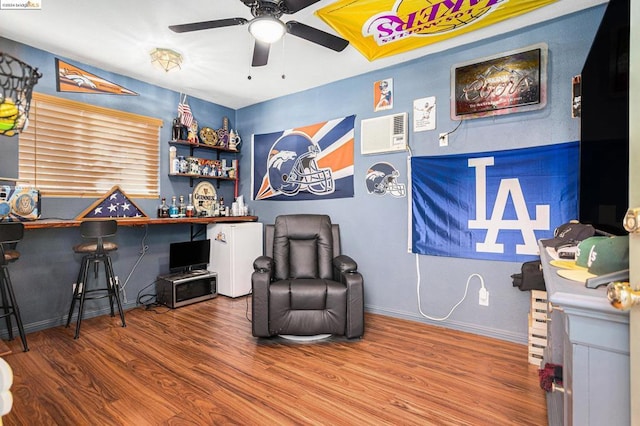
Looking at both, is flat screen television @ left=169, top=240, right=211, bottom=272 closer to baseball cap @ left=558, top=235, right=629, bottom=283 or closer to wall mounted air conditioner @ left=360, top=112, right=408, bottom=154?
wall mounted air conditioner @ left=360, top=112, right=408, bottom=154

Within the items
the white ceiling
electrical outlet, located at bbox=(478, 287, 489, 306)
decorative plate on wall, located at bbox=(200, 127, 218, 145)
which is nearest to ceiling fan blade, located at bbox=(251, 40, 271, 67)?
the white ceiling

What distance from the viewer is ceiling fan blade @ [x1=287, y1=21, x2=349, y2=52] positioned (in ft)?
6.88

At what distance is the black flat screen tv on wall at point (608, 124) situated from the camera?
116 cm

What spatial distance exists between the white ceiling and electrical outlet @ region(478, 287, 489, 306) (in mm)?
2156

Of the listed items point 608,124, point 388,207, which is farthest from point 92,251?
point 608,124

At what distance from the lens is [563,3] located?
7.43ft

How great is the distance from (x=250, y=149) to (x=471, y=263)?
10.3 feet

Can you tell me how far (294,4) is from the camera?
6.28ft

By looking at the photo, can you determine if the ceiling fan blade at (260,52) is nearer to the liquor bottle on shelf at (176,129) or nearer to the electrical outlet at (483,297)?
the liquor bottle on shelf at (176,129)

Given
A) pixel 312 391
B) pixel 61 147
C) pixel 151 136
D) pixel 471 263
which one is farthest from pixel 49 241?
pixel 471 263

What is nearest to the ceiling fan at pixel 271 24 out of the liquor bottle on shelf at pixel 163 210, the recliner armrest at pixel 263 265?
the recliner armrest at pixel 263 265

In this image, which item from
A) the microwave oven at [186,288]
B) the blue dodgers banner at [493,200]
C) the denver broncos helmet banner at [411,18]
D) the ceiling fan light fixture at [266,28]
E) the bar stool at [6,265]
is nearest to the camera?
the ceiling fan light fixture at [266,28]

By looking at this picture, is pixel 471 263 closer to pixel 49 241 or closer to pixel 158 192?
pixel 158 192

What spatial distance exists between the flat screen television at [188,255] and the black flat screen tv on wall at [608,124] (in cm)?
370
